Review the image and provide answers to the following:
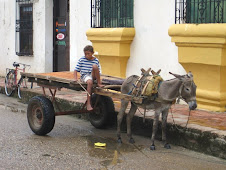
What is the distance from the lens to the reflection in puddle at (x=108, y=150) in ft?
21.2

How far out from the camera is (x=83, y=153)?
681cm

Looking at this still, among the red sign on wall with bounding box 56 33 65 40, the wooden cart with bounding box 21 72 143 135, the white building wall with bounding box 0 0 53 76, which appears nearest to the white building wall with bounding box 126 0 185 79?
the wooden cart with bounding box 21 72 143 135

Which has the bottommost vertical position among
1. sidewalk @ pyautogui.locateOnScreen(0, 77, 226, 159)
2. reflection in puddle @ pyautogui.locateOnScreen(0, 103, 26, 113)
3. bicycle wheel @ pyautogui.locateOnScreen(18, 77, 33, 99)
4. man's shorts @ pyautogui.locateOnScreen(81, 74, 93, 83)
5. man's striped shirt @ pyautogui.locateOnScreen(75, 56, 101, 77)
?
reflection in puddle @ pyautogui.locateOnScreen(0, 103, 26, 113)

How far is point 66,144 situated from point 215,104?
10.8 feet

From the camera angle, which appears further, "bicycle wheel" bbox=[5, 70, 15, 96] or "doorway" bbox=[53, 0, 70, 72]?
"doorway" bbox=[53, 0, 70, 72]

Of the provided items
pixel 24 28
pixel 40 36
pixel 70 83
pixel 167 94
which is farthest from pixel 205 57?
pixel 24 28

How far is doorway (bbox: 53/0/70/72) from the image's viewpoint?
14.4m

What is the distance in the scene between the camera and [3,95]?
13836mm

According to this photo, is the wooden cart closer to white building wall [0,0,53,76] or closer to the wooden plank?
the wooden plank

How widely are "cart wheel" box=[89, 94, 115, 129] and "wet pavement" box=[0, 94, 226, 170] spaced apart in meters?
0.15

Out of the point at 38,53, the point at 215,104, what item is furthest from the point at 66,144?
the point at 38,53

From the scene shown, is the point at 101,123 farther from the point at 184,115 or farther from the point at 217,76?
the point at 217,76

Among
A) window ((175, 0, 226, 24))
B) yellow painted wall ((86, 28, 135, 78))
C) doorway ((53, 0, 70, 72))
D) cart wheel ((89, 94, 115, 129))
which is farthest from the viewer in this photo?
doorway ((53, 0, 70, 72))

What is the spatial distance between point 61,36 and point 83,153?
8314 millimetres
